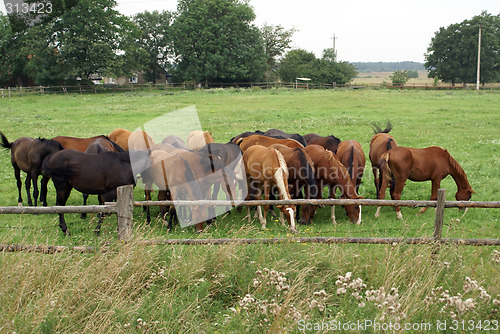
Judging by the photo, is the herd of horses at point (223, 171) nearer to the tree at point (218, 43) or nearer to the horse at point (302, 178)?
the horse at point (302, 178)

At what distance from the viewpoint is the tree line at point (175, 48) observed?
45406 millimetres

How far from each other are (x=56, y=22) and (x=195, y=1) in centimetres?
2034

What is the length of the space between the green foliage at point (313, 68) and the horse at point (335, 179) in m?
52.6

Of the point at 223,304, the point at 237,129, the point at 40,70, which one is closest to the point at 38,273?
the point at 223,304

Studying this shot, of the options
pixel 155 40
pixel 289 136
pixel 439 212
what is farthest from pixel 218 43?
pixel 439 212

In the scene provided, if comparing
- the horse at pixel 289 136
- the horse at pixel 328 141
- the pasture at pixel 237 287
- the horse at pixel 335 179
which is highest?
the horse at pixel 289 136

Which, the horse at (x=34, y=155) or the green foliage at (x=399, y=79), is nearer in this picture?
the horse at (x=34, y=155)

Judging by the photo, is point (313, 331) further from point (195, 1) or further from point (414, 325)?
point (195, 1)

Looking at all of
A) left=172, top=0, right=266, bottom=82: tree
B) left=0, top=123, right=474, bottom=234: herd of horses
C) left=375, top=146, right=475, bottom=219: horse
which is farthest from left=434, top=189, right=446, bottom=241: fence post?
left=172, top=0, right=266, bottom=82: tree

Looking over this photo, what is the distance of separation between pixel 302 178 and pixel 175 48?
178 ft

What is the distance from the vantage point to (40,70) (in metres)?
46.1

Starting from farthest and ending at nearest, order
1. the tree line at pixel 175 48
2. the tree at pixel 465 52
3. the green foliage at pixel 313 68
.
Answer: the tree at pixel 465 52 < the green foliage at pixel 313 68 < the tree line at pixel 175 48

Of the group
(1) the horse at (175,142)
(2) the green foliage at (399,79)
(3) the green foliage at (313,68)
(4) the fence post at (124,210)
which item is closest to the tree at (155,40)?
(3) the green foliage at (313,68)

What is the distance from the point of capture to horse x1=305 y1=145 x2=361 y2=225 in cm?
879
